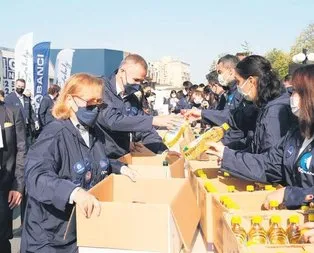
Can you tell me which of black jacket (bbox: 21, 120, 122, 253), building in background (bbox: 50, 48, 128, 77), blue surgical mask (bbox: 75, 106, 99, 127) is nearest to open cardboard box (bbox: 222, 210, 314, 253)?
black jacket (bbox: 21, 120, 122, 253)

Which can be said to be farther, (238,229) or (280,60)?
(280,60)

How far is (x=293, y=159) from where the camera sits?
7.10 ft

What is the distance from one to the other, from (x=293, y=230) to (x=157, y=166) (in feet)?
3.97

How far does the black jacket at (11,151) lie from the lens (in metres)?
3.02

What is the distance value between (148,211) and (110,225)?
0.17 meters

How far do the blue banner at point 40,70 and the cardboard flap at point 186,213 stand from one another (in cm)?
870

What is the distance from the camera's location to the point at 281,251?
1505mm

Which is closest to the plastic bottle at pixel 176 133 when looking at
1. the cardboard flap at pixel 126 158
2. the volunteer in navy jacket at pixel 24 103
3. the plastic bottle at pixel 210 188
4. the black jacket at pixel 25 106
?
the cardboard flap at pixel 126 158

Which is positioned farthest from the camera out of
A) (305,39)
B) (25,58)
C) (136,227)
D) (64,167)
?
(305,39)

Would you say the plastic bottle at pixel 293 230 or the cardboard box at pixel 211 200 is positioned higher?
the plastic bottle at pixel 293 230

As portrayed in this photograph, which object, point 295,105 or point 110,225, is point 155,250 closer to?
point 110,225

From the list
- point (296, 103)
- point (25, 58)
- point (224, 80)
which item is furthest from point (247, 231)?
point (25, 58)

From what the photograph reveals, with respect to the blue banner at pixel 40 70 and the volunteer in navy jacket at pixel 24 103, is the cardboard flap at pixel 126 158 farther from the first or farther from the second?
the blue banner at pixel 40 70

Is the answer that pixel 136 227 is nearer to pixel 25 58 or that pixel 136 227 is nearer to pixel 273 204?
pixel 273 204
